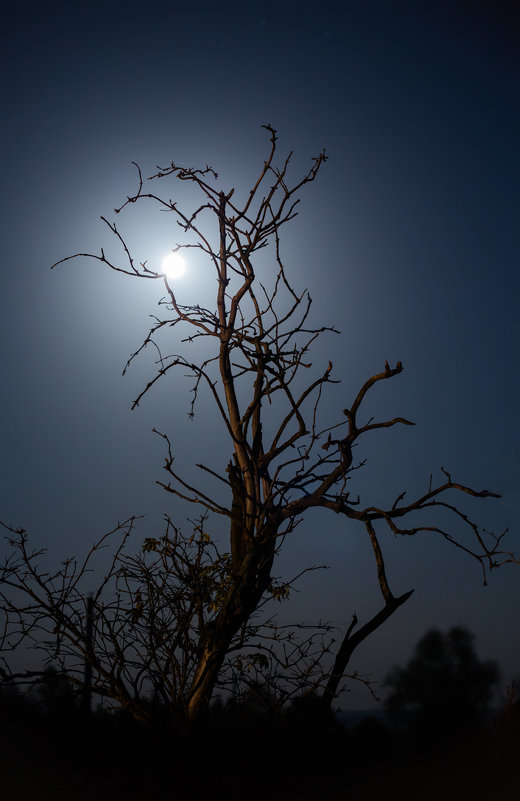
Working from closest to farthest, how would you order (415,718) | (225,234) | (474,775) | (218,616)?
(474,775) < (415,718) < (218,616) < (225,234)

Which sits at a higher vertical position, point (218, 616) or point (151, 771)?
point (218, 616)

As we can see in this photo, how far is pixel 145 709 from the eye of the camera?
2848 mm

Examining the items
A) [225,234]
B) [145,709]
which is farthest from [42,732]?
[225,234]

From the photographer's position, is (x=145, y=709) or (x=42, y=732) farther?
(x=145, y=709)

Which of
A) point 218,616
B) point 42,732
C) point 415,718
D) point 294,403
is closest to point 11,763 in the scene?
point 42,732

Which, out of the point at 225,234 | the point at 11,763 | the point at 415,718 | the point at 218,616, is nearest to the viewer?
the point at 11,763

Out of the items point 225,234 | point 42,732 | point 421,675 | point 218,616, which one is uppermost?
point 225,234

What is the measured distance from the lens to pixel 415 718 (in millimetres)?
2494

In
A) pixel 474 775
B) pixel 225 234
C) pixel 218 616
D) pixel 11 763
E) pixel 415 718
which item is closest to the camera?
pixel 474 775

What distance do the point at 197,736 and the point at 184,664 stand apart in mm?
327

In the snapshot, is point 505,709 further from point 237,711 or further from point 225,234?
point 225,234

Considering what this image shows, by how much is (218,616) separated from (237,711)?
463 mm

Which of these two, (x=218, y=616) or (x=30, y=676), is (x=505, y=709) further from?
(x=30, y=676)

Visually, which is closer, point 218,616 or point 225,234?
point 218,616
